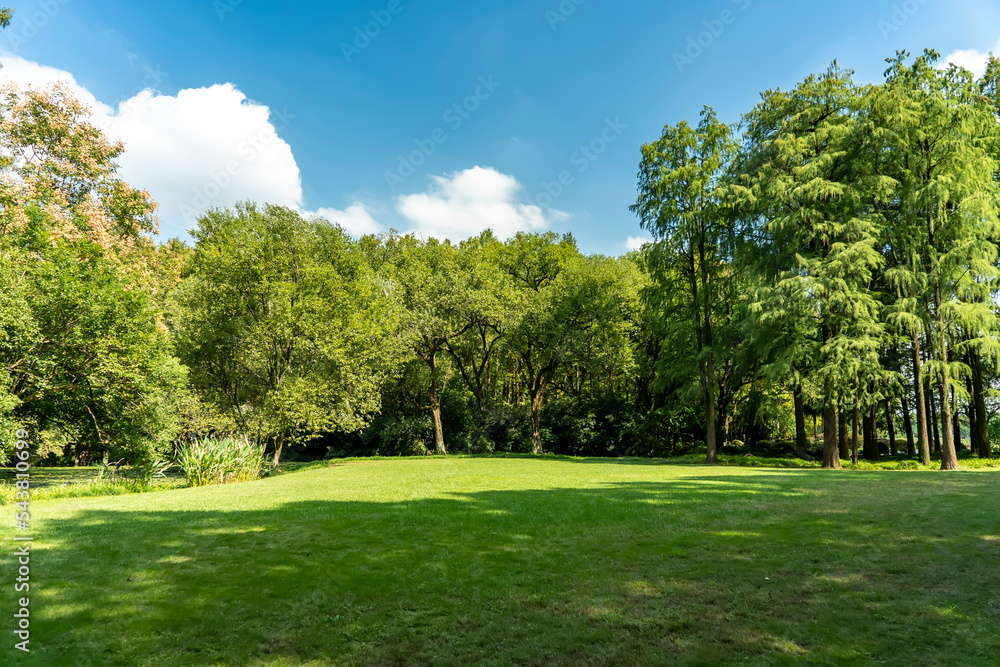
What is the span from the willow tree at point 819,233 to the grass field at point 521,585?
42.0 ft

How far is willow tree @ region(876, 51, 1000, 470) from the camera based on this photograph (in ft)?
61.4

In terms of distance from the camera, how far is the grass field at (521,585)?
140 inches

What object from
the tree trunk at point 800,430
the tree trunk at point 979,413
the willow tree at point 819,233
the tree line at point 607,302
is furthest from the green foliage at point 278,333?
the tree trunk at point 979,413

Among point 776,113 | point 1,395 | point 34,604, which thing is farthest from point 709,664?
point 776,113

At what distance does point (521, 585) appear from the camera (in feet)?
16.0

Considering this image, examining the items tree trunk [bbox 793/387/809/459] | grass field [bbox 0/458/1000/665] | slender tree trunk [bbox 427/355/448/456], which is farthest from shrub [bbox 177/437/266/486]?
tree trunk [bbox 793/387/809/459]

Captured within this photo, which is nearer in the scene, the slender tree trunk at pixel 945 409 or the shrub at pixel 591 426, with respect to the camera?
the slender tree trunk at pixel 945 409

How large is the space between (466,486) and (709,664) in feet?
31.2

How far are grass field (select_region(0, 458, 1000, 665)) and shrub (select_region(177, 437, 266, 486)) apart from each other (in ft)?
21.9

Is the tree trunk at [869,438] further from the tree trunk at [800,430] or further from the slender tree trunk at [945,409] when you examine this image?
the slender tree trunk at [945,409]

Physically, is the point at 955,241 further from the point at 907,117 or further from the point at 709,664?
the point at 709,664

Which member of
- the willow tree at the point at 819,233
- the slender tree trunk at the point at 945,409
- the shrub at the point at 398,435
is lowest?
the shrub at the point at 398,435

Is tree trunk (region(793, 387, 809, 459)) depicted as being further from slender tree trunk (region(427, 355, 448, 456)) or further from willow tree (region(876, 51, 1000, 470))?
slender tree trunk (region(427, 355, 448, 456))

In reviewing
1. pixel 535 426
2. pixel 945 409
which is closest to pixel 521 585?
pixel 945 409
